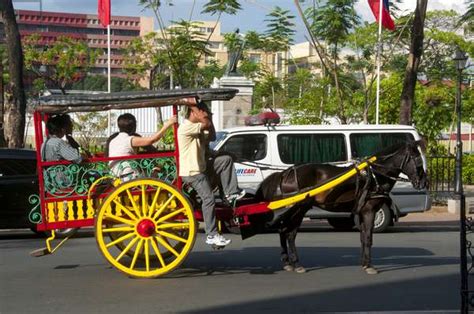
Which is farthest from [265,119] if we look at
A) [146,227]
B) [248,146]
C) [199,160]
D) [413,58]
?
[413,58]

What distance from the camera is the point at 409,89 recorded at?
21.3m

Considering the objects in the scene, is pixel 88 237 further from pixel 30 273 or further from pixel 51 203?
pixel 51 203

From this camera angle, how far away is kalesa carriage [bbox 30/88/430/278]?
874 centimetres

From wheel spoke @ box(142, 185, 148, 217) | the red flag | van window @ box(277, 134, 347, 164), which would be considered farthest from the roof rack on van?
the red flag

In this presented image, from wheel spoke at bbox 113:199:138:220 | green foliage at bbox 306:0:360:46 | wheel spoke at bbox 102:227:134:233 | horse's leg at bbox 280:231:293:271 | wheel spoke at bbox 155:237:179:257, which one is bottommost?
horse's leg at bbox 280:231:293:271

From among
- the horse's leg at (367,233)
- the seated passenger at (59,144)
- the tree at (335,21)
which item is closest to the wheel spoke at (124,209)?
the seated passenger at (59,144)

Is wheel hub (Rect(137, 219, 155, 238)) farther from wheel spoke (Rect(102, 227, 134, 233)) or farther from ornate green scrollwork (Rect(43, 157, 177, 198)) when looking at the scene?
ornate green scrollwork (Rect(43, 157, 177, 198))

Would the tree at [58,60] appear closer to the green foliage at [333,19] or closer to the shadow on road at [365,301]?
the green foliage at [333,19]

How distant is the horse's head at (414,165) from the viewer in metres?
9.64

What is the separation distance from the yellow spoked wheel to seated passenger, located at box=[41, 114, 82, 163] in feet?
2.35

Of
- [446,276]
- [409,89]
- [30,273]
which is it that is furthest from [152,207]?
[409,89]

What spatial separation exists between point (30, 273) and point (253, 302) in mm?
3356

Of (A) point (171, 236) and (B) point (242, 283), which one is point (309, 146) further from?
(A) point (171, 236)

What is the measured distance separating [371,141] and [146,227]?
7141mm
